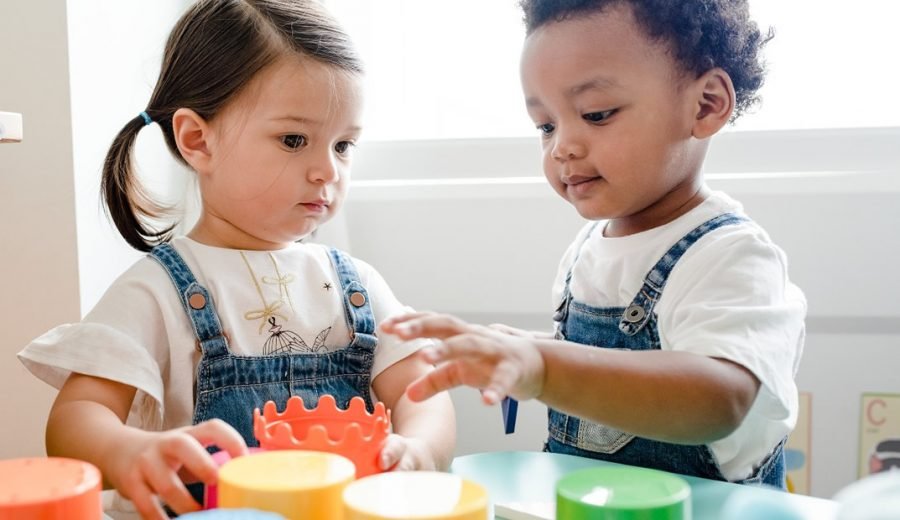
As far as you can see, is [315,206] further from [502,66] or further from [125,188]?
[502,66]

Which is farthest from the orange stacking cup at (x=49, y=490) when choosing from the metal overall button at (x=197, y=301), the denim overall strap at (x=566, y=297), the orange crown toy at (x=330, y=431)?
the denim overall strap at (x=566, y=297)

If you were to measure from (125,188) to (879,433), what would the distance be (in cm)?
98

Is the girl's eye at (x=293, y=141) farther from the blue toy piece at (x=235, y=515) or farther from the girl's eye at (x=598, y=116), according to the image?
the blue toy piece at (x=235, y=515)

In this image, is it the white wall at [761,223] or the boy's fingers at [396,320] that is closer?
the boy's fingers at [396,320]

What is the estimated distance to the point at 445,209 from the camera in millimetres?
1325

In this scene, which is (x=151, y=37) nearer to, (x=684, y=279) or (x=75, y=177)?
(x=75, y=177)

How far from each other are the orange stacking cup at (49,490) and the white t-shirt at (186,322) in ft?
0.92

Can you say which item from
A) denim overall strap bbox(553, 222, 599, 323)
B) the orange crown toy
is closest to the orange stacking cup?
the orange crown toy

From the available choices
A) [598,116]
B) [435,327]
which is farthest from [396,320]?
[598,116]

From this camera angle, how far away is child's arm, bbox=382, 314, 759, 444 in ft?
1.69

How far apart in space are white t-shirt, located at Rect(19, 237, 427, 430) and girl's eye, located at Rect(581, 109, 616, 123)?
26 centimetres

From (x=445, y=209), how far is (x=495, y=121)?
188mm

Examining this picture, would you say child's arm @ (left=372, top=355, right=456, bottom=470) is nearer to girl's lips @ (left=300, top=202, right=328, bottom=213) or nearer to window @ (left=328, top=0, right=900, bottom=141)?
girl's lips @ (left=300, top=202, right=328, bottom=213)

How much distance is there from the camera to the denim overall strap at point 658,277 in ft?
2.64
